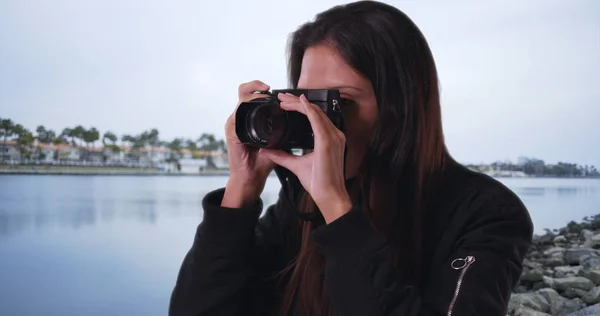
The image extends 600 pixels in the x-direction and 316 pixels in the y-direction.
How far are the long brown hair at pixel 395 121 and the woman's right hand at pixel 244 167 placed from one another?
13 centimetres

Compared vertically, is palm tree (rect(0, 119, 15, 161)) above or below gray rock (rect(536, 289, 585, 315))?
above

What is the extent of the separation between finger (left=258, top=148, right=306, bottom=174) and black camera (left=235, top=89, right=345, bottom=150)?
0.5 inches

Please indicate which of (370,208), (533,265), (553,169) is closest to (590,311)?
(533,265)

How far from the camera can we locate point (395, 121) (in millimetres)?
729

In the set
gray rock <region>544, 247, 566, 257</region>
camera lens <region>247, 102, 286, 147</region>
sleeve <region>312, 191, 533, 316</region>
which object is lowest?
gray rock <region>544, 247, 566, 257</region>

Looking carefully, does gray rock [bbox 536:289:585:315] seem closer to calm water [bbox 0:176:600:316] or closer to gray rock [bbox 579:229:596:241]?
calm water [bbox 0:176:600:316]

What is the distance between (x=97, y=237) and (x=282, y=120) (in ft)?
5.78

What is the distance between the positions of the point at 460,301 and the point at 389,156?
0.22m

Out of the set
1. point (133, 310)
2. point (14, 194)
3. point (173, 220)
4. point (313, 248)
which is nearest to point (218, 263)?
point (313, 248)

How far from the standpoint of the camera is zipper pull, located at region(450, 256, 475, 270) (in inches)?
24.3

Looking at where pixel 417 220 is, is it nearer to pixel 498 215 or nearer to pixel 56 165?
pixel 498 215

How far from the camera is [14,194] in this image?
81.6 inches

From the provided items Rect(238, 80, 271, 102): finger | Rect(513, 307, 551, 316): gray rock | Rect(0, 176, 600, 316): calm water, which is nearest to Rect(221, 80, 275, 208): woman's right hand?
Rect(238, 80, 271, 102): finger

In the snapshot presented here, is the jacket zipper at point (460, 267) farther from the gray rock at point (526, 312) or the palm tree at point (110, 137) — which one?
the palm tree at point (110, 137)
